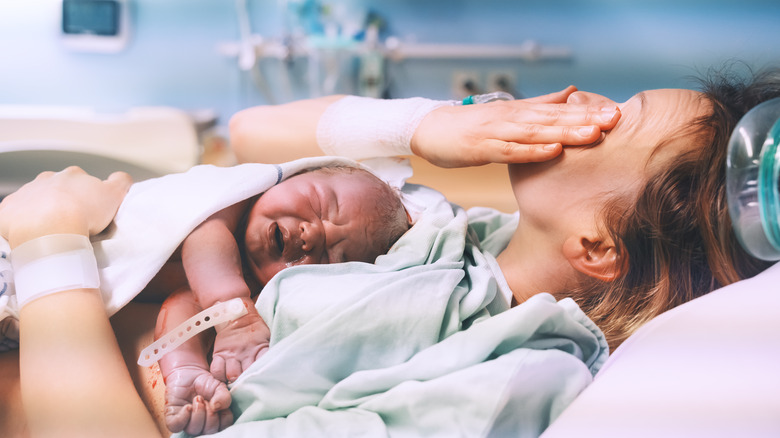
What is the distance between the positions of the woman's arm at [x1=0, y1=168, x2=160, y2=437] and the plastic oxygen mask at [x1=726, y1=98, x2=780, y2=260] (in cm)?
50

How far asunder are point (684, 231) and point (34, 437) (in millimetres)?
591

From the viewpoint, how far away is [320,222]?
57 centimetres

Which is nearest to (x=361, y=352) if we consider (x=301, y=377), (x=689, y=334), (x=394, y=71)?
(x=301, y=377)

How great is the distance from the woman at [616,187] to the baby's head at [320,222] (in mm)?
86

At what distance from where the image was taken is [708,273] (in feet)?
1.97

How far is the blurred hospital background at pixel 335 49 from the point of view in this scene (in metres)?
0.63

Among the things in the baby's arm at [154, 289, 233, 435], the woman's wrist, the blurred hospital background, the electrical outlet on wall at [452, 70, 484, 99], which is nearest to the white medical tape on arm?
the baby's arm at [154, 289, 233, 435]

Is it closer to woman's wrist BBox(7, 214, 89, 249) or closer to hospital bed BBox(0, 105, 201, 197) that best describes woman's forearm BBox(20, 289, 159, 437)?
woman's wrist BBox(7, 214, 89, 249)

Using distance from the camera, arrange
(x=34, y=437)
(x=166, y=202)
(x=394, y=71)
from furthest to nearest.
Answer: (x=394, y=71), (x=166, y=202), (x=34, y=437)

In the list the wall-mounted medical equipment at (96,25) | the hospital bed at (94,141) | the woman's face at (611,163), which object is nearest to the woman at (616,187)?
the woman's face at (611,163)

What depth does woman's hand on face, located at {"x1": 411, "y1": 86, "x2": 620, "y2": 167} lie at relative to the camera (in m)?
0.60

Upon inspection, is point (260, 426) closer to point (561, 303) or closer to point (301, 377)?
point (301, 377)

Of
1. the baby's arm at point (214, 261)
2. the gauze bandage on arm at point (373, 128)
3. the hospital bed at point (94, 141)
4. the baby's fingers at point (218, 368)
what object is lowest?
the baby's fingers at point (218, 368)

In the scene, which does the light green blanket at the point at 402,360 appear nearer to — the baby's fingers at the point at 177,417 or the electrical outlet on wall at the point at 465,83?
the baby's fingers at the point at 177,417
